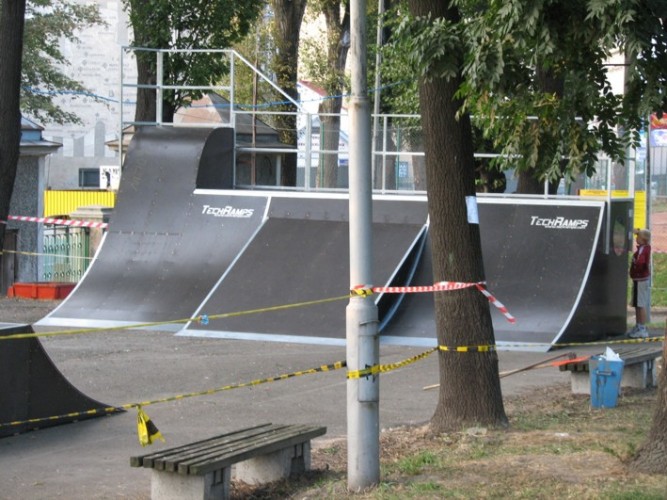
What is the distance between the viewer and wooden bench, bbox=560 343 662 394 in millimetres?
11062

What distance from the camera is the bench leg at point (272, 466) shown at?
750cm

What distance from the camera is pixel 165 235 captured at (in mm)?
17953

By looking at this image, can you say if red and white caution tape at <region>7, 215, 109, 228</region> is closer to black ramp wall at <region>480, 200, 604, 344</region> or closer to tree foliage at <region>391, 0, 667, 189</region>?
black ramp wall at <region>480, 200, 604, 344</region>

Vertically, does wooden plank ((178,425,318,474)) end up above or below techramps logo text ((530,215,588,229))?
below

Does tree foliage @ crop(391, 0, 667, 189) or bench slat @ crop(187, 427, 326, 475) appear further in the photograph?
tree foliage @ crop(391, 0, 667, 189)

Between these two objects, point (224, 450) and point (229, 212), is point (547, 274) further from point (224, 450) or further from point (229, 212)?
point (224, 450)

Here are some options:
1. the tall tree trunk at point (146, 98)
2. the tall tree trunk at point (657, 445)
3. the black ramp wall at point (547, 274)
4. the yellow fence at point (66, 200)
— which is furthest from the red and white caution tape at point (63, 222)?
the yellow fence at point (66, 200)

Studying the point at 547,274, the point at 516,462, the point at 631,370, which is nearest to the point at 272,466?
the point at 516,462

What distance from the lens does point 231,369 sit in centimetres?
1285

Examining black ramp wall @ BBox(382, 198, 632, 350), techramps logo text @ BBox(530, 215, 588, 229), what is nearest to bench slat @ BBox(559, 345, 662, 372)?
black ramp wall @ BBox(382, 198, 632, 350)

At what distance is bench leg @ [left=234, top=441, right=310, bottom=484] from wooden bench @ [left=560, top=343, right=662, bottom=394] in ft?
14.2

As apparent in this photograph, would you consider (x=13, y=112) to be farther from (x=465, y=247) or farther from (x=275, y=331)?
(x=465, y=247)

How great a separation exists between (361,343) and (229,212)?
1122 cm

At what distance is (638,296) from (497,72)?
9.20 m
